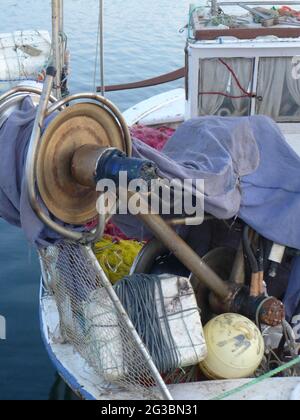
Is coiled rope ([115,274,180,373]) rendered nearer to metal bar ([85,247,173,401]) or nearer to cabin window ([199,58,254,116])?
metal bar ([85,247,173,401])

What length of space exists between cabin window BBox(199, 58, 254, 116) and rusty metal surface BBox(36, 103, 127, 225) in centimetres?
344

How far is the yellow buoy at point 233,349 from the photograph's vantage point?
14.1 ft

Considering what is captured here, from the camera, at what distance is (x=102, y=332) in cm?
402

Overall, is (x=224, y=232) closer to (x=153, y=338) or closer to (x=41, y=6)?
(x=153, y=338)

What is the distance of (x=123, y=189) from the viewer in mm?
3441

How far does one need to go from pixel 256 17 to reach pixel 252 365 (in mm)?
4726

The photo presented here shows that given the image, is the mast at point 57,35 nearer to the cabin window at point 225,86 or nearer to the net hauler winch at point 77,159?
the cabin window at point 225,86

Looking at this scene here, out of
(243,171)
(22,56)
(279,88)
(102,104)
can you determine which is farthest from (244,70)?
(22,56)

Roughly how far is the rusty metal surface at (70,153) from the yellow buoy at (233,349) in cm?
137

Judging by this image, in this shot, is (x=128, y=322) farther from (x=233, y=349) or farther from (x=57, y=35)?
(x=57, y=35)

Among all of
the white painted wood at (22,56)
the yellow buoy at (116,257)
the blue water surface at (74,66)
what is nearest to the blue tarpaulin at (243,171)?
the yellow buoy at (116,257)

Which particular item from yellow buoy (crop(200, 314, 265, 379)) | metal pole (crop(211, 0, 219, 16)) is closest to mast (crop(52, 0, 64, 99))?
metal pole (crop(211, 0, 219, 16))

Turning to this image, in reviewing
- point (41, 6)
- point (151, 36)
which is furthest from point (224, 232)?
point (41, 6)

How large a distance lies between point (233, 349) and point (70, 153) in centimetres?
190
